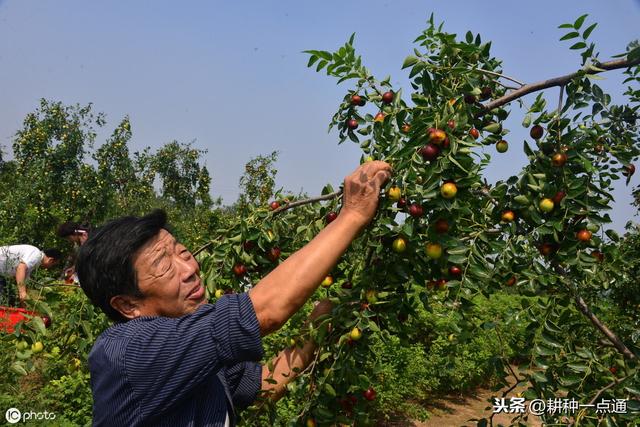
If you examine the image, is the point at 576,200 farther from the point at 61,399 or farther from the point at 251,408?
the point at 61,399

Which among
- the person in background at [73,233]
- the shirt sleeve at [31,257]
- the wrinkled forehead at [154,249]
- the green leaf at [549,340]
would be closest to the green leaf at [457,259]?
the green leaf at [549,340]

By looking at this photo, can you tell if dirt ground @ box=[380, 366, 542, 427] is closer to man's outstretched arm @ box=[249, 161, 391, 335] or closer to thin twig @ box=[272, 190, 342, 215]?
thin twig @ box=[272, 190, 342, 215]

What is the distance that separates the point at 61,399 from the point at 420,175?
12.8 feet

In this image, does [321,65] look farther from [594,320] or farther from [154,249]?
[594,320]

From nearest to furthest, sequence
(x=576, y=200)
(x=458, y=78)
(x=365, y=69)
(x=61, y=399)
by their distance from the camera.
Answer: (x=576, y=200) → (x=458, y=78) → (x=365, y=69) → (x=61, y=399)

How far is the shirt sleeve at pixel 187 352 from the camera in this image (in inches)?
47.6

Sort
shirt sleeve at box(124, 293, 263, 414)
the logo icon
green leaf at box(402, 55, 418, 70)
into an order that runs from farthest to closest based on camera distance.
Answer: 1. the logo icon
2. green leaf at box(402, 55, 418, 70)
3. shirt sleeve at box(124, 293, 263, 414)

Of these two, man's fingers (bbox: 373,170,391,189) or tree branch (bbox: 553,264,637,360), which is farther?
tree branch (bbox: 553,264,637,360)

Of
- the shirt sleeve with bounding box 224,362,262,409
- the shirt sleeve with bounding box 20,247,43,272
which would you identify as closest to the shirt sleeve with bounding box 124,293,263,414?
the shirt sleeve with bounding box 224,362,262,409

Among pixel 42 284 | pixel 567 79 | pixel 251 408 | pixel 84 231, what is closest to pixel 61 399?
pixel 84 231

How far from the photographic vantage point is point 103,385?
1.29 m

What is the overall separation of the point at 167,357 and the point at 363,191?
2.22 ft

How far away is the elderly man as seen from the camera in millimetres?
1218

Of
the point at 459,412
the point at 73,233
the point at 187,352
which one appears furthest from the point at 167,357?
the point at 459,412
